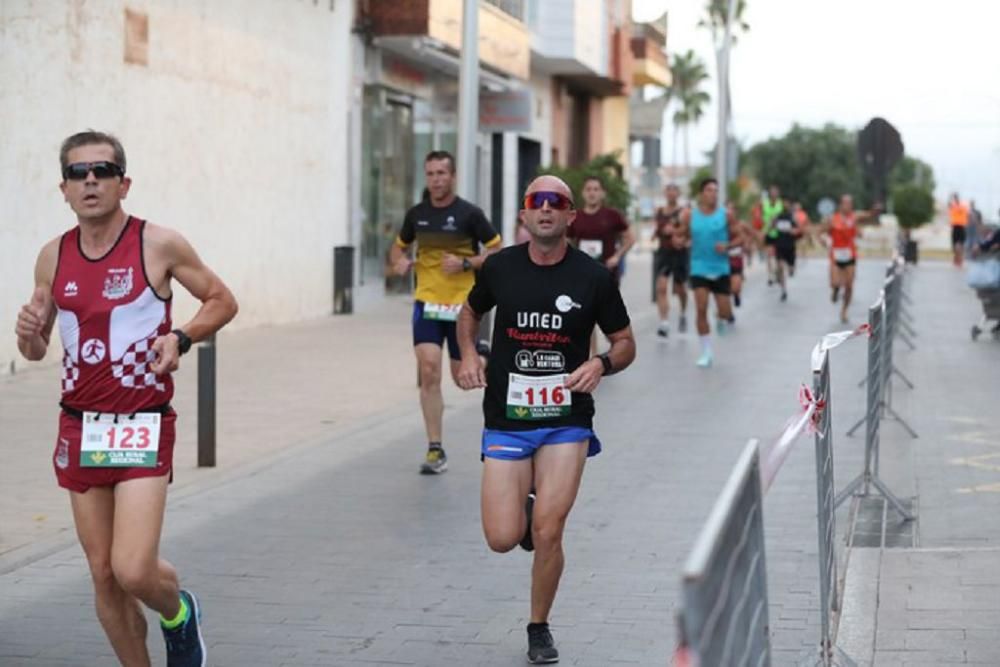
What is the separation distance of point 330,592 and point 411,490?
2.80 meters

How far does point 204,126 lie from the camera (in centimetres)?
2150

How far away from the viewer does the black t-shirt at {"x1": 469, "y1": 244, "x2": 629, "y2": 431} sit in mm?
6734

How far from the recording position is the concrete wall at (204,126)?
1688 centimetres

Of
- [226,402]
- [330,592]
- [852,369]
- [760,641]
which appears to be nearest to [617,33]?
[852,369]

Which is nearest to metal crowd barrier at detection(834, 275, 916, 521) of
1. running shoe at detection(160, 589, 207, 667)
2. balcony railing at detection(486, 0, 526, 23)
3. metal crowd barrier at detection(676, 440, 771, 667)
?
running shoe at detection(160, 589, 207, 667)

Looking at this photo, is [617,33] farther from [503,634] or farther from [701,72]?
[701,72]

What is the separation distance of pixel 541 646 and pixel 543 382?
3.11 ft

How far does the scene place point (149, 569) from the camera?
5.63m

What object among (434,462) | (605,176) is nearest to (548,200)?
(434,462)

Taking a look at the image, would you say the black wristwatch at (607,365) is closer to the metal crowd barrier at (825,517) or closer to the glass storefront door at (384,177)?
the metal crowd barrier at (825,517)

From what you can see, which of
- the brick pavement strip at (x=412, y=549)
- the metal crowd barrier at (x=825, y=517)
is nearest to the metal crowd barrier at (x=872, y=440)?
the brick pavement strip at (x=412, y=549)

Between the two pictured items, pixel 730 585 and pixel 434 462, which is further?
pixel 434 462

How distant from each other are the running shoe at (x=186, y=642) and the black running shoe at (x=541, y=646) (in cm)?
123

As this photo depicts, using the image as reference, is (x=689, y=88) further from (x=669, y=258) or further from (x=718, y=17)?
(x=669, y=258)
